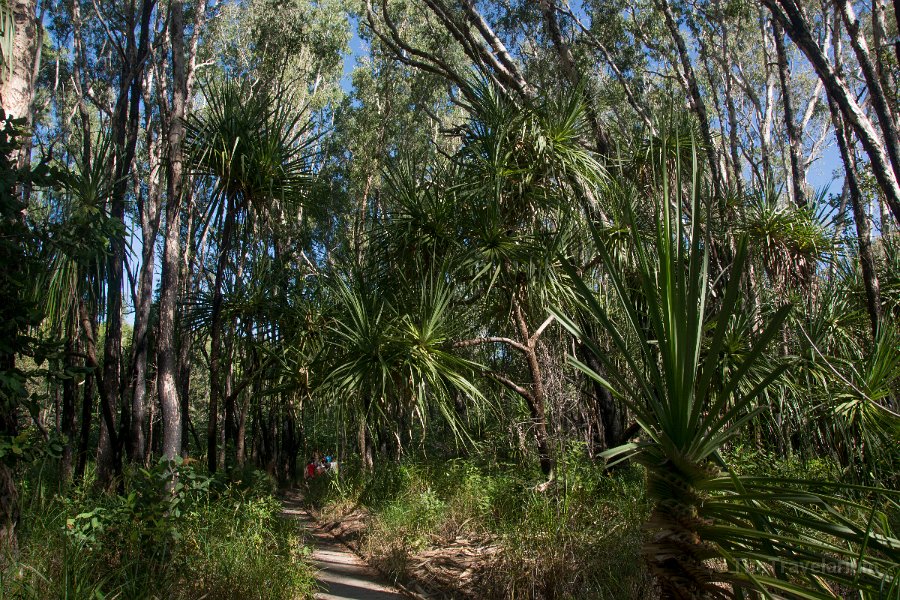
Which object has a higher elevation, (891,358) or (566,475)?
(891,358)

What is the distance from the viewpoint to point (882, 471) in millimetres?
6395

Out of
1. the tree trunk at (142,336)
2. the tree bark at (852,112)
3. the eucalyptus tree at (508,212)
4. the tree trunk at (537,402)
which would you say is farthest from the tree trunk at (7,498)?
the tree bark at (852,112)

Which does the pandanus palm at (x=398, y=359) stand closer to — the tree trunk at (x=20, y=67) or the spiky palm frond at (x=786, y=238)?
the tree trunk at (x=20, y=67)

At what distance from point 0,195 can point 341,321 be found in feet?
11.1

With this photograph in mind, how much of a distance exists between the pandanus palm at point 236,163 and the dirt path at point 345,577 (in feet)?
6.24

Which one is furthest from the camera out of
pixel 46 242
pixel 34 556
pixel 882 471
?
pixel 882 471

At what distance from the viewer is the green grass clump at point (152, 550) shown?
3672 millimetres

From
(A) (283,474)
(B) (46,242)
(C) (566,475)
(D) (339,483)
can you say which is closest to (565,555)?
(C) (566,475)

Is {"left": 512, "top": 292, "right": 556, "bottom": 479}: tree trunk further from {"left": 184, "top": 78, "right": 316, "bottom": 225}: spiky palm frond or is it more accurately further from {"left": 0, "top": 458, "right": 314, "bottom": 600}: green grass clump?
{"left": 184, "top": 78, "right": 316, "bottom": 225}: spiky palm frond

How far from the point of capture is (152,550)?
4.76 meters

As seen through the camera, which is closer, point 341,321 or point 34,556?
point 34,556

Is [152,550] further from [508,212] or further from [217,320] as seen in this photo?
[508,212]

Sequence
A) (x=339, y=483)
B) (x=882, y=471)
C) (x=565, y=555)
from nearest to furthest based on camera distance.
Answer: (x=565, y=555)
(x=882, y=471)
(x=339, y=483)

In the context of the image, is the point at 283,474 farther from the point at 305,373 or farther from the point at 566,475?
the point at 566,475
